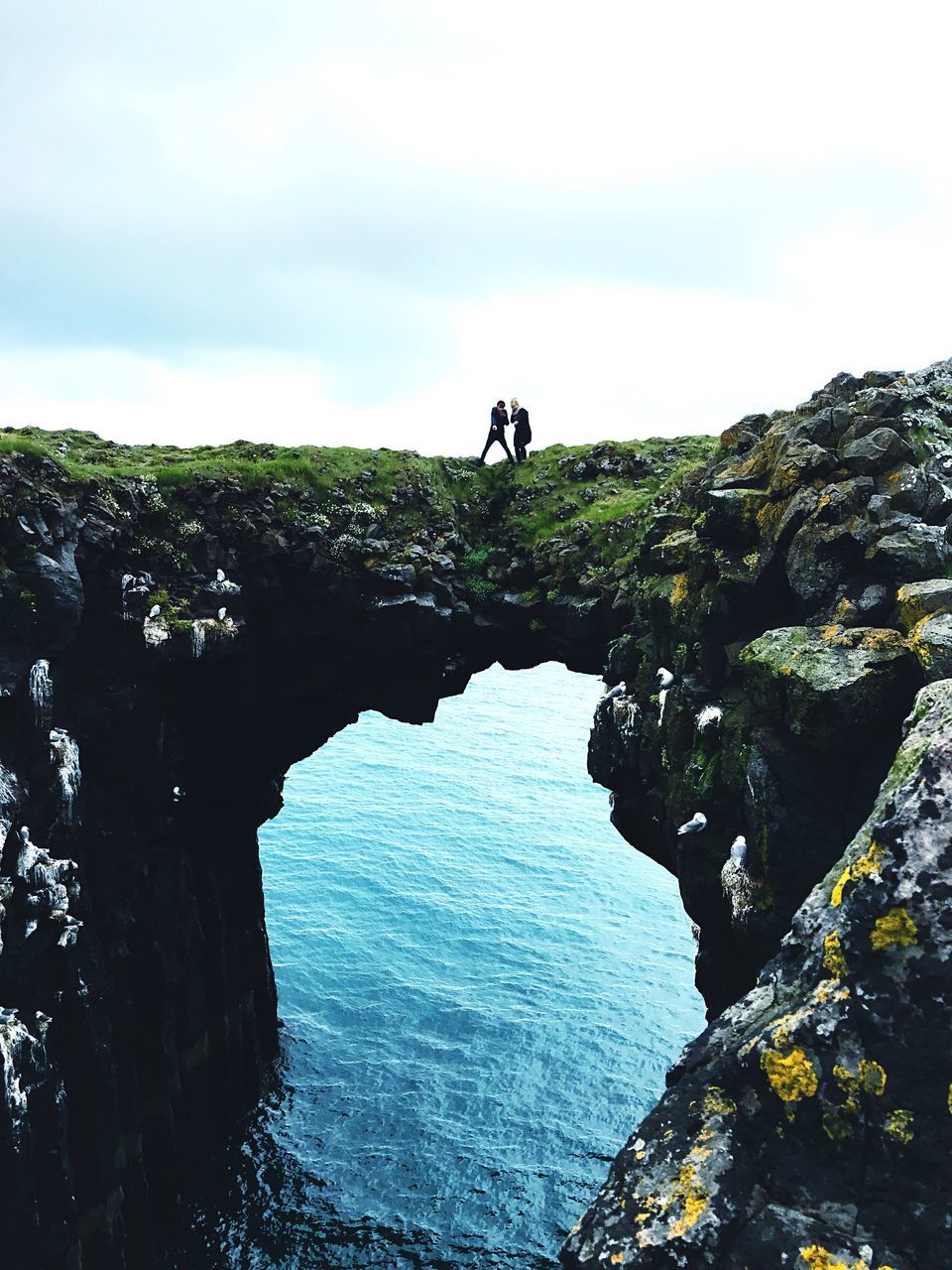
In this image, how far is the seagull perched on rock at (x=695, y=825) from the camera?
1688cm

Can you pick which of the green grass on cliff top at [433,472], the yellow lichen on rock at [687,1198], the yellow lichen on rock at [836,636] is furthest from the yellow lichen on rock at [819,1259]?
the green grass on cliff top at [433,472]

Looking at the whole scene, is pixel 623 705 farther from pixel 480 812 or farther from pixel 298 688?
pixel 480 812

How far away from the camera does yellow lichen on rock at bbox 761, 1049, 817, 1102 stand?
8.81 meters

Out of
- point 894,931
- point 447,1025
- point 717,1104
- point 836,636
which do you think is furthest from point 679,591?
point 447,1025

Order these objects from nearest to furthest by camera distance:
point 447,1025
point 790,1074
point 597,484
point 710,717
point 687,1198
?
1. point 687,1198
2. point 790,1074
3. point 710,717
4. point 597,484
5. point 447,1025

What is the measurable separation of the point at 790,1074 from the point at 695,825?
321 inches

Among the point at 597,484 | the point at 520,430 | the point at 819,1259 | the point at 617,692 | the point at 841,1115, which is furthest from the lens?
the point at 520,430

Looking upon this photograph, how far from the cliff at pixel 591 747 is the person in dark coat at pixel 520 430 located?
1389 millimetres

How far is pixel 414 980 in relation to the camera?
42.8 metres

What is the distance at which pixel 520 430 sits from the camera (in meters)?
35.9

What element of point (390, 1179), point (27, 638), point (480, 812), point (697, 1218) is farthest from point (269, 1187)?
point (480, 812)

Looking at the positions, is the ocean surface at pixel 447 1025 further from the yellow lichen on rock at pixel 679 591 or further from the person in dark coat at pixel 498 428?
the person in dark coat at pixel 498 428

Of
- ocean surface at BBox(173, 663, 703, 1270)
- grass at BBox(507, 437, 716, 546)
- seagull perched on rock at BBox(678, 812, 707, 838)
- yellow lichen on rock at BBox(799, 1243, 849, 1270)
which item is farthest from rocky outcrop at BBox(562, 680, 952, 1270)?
grass at BBox(507, 437, 716, 546)

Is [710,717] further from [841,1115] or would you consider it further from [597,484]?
[597,484]
